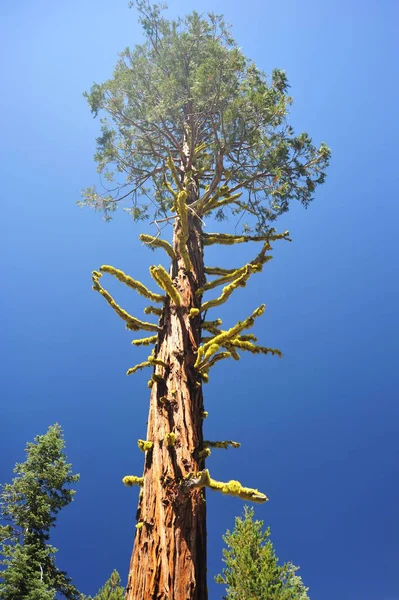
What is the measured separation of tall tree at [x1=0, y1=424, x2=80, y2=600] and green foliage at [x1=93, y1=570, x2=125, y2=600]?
8.01 meters

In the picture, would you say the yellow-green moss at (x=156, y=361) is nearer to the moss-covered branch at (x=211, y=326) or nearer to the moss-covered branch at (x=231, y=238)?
the moss-covered branch at (x=211, y=326)

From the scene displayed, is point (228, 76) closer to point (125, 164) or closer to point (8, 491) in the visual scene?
point (125, 164)

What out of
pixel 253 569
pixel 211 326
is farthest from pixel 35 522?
pixel 211 326

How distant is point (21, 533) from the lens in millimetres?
11312

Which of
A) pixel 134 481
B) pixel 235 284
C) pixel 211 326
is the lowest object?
pixel 134 481

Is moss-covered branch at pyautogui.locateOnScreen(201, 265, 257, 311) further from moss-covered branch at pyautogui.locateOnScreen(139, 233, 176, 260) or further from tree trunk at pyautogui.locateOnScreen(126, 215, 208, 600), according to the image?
moss-covered branch at pyautogui.locateOnScreen(139, 233, 176, 260)

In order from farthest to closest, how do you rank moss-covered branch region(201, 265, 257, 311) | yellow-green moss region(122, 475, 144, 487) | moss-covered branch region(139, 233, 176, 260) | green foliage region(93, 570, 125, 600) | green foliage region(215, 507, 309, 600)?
green foliage region(93, 570, 125, 600) < green foliage region(215, 507, 309, 600) < moss-covered branch region(139, 233, 176, 260) < moss-covered branch region(201, 265, 257, 311) < yellow-green moss region(122, 475, 144, 487)

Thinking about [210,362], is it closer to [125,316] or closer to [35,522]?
[125,316]

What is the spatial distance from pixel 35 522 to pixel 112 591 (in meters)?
11.2

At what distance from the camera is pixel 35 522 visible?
1148 cm

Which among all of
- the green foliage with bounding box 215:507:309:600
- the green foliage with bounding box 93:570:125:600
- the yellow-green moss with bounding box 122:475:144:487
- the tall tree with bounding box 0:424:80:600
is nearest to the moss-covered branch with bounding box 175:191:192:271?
the yellow-green moss with bounding box 122:475:144:487

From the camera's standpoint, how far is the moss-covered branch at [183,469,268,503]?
2.62 metres

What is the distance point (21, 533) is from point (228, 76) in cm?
1427

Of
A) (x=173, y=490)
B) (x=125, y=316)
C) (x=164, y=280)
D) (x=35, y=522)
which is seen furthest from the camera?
(x=35, y=522)
